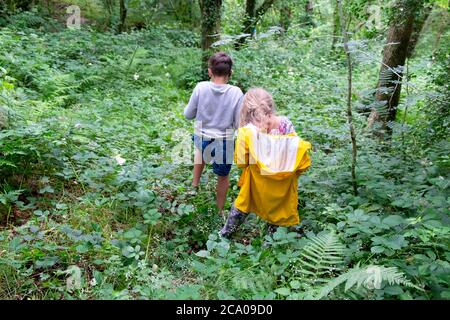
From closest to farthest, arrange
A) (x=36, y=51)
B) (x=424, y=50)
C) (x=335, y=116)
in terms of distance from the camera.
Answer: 1. (x=335, y=116)
2. (x=36, y=51)
3. (x=424, y=50)

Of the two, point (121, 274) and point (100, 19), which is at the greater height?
point (100, 19)

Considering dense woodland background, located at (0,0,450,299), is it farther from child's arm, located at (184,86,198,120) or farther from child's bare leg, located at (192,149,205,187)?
child's arm, located at (184,86,198,120)

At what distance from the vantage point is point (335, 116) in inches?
290

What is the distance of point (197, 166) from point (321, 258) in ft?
6.67

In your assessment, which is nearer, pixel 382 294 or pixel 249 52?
pixel 382 294

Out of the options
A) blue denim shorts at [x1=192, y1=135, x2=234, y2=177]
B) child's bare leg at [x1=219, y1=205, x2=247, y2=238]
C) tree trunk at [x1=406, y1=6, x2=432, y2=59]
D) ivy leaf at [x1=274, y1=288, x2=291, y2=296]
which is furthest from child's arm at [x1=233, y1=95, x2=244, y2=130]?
tree trunk at [x1=406, y1=6, x2=432, y2=59]

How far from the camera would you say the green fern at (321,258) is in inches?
119

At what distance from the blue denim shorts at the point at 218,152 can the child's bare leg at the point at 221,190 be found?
6 cm

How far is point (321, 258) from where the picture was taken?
3100 millimetres

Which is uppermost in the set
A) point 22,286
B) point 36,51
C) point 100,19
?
point 100,19

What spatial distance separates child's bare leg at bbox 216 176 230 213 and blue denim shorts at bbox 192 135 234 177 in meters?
0.06
